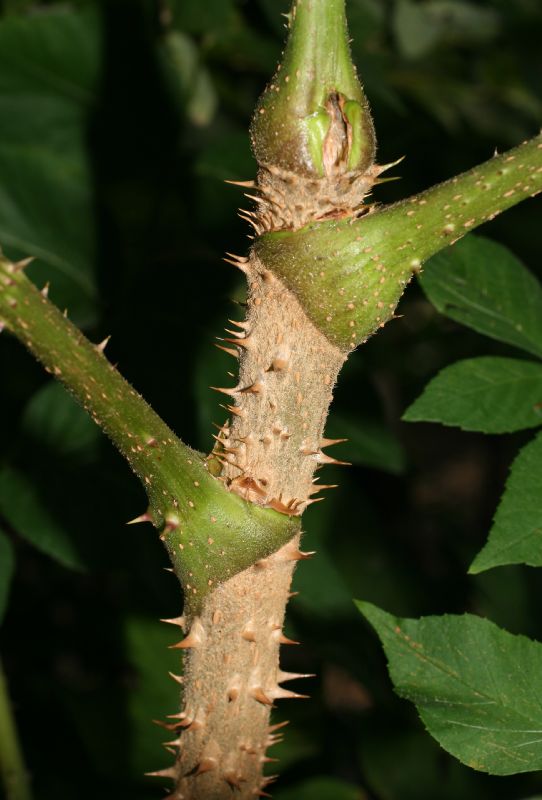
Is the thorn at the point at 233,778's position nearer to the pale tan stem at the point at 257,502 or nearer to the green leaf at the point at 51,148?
the pale tan stem at the point at 257,502

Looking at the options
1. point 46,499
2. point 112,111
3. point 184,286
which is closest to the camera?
point 46,499

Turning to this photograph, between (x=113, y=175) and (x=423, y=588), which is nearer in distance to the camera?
(x=113, y=175)

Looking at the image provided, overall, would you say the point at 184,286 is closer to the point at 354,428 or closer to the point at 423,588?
the point at 354,428

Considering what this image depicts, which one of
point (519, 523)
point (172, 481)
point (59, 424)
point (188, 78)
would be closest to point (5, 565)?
point (59, 424)

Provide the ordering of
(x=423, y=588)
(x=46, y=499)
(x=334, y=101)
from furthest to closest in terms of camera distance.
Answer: (x=423, y=588)
(x=46, y=499)
(x=334, y=101)

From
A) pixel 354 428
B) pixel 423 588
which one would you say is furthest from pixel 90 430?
pixel 423 588

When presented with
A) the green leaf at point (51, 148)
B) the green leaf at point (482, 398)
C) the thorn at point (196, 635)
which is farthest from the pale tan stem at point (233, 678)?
the green leaf at point (51, 148)

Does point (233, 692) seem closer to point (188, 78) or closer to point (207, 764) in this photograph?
point (207, 764)
